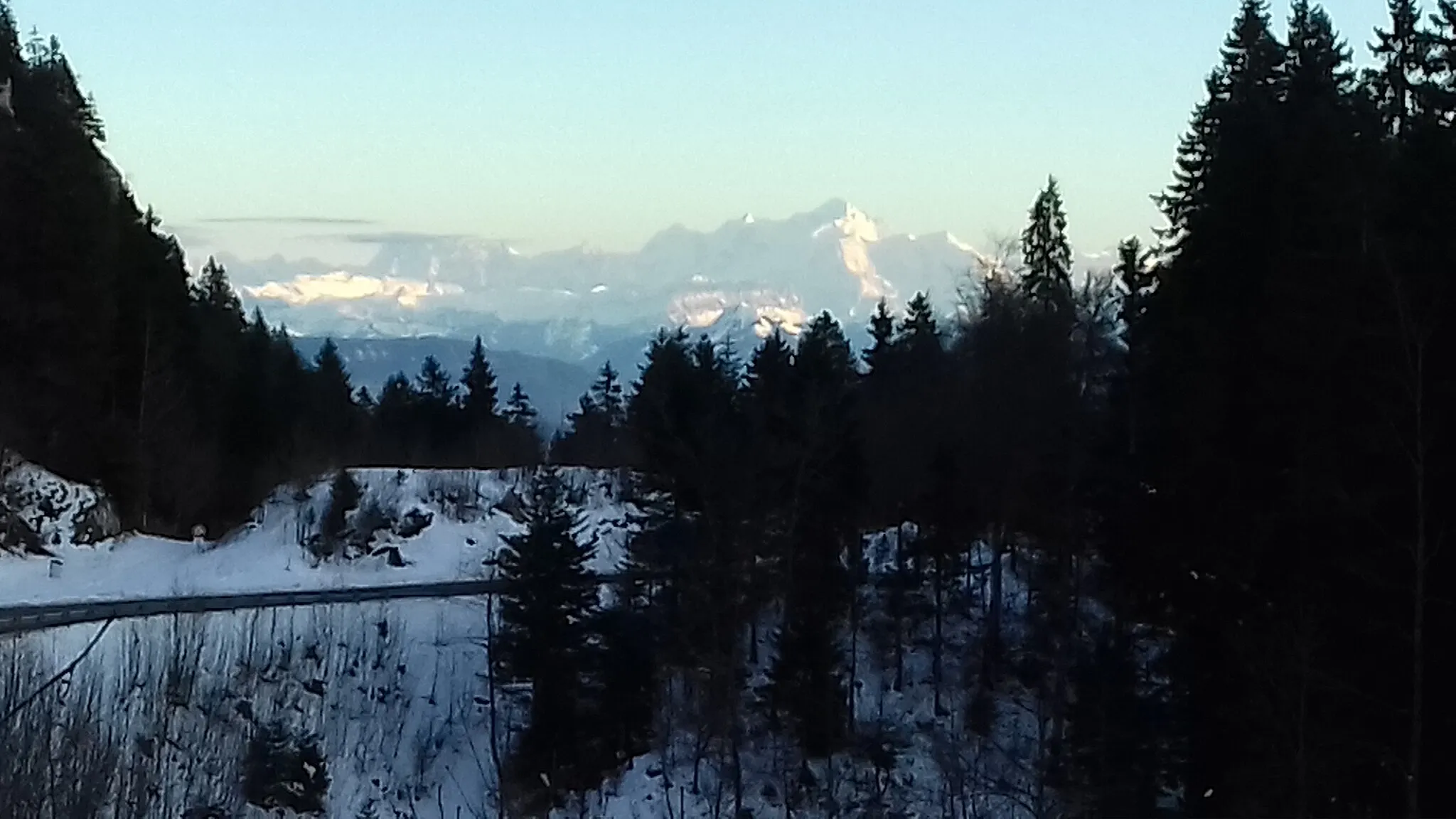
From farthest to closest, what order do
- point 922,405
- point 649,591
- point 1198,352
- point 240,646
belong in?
point 922,405
point 649,591
point 240,646
point 1198,352

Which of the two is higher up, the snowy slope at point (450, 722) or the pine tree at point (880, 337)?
the pine tree at point (880, 337)

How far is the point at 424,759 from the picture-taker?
31922mm

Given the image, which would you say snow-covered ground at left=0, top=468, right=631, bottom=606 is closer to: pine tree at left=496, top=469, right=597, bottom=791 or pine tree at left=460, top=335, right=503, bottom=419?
pine tree at left=496, top=469, right=597, bottom=791

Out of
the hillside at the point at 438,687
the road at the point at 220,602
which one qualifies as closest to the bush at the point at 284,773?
the hillside at the point at 438,687

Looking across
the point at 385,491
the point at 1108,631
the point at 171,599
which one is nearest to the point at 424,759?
the point at 171,599

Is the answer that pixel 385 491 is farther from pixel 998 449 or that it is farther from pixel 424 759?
pixel 998 449

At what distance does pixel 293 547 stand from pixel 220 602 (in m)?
7.51

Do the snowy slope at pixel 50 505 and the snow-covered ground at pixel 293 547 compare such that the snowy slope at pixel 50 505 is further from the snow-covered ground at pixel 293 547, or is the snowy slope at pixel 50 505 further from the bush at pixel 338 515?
the bush at pixel 338 515

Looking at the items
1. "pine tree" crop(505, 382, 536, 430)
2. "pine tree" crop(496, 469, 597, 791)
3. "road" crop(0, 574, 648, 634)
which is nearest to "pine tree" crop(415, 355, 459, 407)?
"pine tree" crop(505, 382, 536, 430)

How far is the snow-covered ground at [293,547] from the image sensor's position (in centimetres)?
3578

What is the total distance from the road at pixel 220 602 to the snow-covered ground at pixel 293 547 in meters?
1.60

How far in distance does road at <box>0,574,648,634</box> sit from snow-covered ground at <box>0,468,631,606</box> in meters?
1.60

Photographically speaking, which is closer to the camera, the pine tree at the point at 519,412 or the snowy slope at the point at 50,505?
the snowy slope at the point at 50,505

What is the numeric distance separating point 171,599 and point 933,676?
18.6 meters
